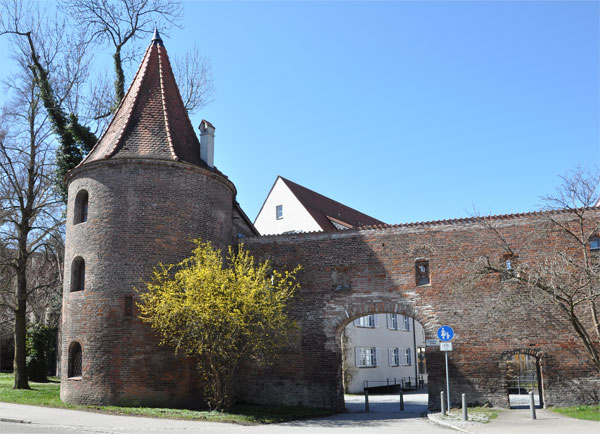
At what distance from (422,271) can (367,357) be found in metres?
15.7

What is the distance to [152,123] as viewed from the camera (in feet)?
70.0

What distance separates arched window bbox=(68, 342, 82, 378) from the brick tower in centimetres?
3

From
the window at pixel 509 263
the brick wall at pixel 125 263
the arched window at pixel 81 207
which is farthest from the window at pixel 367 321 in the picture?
the arched window at pixel 81 207

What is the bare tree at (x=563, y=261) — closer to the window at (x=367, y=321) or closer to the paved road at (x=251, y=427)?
the paved road at (x=251, y=427)

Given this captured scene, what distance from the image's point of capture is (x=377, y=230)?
2098 cm

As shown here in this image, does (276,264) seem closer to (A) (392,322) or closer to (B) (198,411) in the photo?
(B) (198,411)

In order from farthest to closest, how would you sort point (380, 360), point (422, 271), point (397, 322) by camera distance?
point (397, 322), point (380, 360), point (422, 271)

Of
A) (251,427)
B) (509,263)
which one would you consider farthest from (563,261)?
(251,427)

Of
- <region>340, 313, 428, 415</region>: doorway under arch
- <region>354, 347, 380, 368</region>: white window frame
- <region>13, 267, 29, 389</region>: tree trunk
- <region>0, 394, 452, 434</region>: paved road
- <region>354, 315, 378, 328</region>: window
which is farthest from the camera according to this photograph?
<region>354, 315, 378, 328</region>: window

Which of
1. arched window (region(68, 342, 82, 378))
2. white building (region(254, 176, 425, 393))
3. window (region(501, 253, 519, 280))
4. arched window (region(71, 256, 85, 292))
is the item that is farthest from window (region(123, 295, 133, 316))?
white building (region(254, 176, 425, 393))

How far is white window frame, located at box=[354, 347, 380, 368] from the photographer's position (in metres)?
33.5

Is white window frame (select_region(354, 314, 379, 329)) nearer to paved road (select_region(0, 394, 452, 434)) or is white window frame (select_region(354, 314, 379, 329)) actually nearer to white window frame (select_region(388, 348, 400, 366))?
white window frame (select_region(388, 348, 400, 366))

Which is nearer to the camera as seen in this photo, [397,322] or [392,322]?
[392,322]

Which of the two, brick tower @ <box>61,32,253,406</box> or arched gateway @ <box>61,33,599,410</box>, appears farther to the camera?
arched gateway @ <box>61,33,599,410</box>
